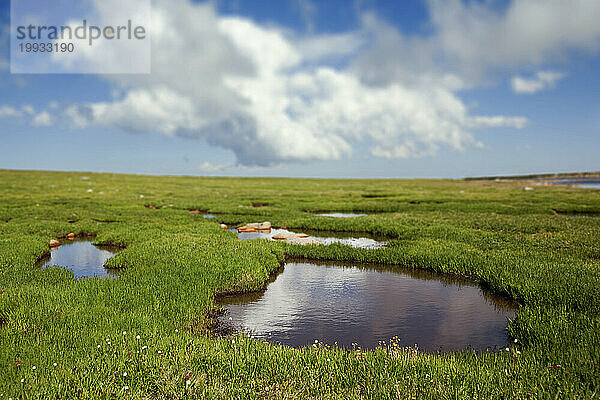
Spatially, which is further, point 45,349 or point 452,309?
point 452,309

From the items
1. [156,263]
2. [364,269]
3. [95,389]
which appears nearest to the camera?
[95,389]

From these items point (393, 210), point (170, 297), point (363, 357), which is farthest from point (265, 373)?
point (393, 210)

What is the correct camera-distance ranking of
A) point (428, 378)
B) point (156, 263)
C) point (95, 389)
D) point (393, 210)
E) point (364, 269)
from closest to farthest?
point (95, 389) → point (428, 378) → point (156, 263) → point (364, 269) → point (393, 210)

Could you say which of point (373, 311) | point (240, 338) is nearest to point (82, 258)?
point (240, 338)

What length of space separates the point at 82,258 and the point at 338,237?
1601 cm

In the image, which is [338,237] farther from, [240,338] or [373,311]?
[240,338]

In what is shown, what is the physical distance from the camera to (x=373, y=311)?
39.8 ft

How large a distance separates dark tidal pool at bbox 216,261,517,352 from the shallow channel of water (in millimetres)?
6835

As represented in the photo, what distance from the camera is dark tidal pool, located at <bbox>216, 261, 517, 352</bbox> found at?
10055 mm

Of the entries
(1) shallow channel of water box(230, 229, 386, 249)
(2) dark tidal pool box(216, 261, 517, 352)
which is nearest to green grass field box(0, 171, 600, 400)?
(2) dark tidal pool box(216, 261, 517, 352)

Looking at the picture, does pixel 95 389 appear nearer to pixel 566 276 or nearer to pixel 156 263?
pixel 156 263

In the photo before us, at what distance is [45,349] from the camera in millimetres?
7734

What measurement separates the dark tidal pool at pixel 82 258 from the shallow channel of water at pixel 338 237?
8.61 metres

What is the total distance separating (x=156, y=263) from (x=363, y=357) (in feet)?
36.9
